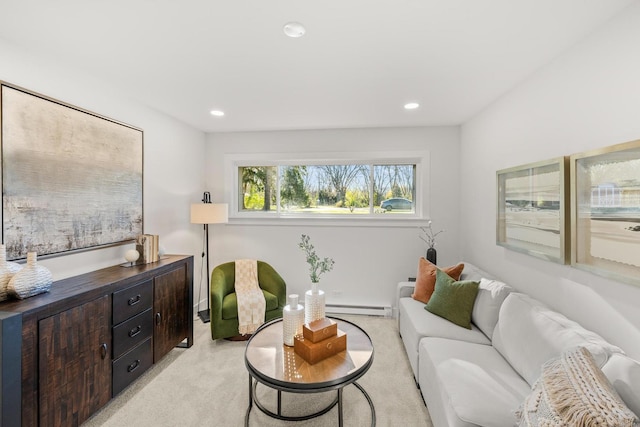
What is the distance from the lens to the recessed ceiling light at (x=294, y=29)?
159cm

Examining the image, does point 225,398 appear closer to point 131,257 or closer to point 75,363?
point 75,363

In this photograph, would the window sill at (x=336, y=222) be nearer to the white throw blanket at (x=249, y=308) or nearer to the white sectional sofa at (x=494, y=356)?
the white throw blanket at (x=249, y=308)

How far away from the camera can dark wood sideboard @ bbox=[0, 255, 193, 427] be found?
145 cm

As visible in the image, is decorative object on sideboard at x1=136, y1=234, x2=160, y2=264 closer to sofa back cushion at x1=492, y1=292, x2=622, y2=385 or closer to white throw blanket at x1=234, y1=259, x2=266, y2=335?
white throw blanket at x1=234, y1=259, x2=266, y2=335

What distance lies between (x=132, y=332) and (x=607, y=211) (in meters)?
3.23

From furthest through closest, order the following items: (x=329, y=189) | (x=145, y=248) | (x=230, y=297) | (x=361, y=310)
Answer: (x=329, y=189)
(x=361, y=310)
(x=230, y=297)
(x=145, y=248)

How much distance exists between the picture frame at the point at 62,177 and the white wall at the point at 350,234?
4.58 ft

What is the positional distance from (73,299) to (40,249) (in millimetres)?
538

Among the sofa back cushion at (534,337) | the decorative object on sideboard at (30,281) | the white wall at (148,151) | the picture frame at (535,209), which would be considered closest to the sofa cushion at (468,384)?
the sofa back cushion at (534,337)

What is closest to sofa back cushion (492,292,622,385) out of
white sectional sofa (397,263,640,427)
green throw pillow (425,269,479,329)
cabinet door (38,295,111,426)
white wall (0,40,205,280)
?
white sectional sofa (397,263,640,427)

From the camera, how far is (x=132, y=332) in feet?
7.19

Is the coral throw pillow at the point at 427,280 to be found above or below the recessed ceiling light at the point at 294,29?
below

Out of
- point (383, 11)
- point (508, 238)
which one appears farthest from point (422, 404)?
point (383, 11)

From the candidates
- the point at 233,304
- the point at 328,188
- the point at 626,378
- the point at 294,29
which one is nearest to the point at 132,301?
the point at 233,304
